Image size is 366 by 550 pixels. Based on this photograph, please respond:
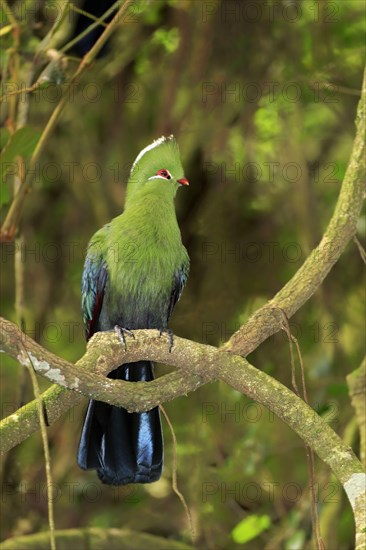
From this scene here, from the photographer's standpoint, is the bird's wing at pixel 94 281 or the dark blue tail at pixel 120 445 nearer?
the dark blue tail at pixel 120 445

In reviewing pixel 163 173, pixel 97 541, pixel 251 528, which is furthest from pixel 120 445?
pixel 251 528

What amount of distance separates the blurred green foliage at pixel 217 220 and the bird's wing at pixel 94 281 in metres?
1.40

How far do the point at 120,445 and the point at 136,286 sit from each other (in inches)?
22.1

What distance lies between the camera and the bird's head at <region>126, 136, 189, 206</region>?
3094 millimetres

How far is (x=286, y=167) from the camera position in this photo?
16.3ft

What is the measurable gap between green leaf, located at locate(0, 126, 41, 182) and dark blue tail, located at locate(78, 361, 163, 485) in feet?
3.09

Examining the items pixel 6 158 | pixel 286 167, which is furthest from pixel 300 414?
pixel 286 167

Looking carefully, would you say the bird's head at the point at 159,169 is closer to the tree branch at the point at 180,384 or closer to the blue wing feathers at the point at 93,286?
the blue wing feathers at the point at 93,286

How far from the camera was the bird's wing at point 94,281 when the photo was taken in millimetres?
3146

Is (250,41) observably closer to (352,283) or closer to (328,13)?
(328,13)

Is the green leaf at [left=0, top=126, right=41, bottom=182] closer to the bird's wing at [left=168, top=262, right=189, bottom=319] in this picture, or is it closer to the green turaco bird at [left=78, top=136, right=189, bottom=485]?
the green turaco bird at [left=78, top=136, right=189, bottom=485]

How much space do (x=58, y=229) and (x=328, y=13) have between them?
2080mm

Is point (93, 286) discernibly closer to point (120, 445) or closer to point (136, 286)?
point (136, 286)

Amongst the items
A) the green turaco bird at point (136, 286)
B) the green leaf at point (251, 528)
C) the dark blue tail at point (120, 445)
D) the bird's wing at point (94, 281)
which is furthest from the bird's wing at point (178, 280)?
the green leaf at point (251, 528)
